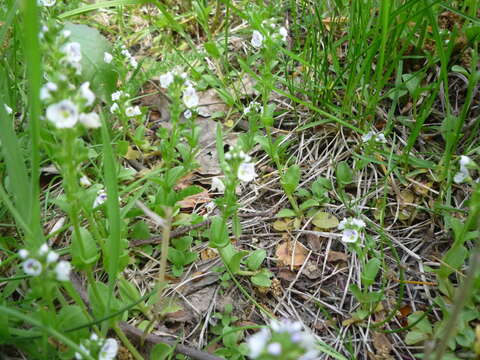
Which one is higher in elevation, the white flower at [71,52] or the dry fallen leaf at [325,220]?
the white flower at [71,52]

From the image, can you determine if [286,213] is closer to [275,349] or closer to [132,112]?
[132,112]

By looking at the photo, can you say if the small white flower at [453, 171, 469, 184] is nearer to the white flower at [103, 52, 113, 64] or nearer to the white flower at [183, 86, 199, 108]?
the white flower at [183, 86, 199, 108]

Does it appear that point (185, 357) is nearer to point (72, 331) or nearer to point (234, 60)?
point (72, 331)

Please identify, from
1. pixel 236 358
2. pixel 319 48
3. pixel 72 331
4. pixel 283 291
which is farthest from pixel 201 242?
pixel 319 48

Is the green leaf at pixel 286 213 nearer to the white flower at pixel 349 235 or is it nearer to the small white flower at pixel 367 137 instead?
the white flower at pixel 349 235

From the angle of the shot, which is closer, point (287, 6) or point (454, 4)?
point (454, 4)

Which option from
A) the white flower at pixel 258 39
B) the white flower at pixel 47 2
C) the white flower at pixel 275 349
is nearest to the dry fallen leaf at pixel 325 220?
the white flower at pixel 258 39

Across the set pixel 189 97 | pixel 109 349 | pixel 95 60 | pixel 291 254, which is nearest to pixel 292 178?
pixel 291 254
